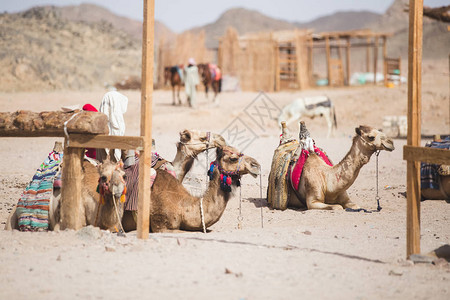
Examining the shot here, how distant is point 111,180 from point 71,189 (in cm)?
50

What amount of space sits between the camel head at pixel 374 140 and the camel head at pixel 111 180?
12.2ft

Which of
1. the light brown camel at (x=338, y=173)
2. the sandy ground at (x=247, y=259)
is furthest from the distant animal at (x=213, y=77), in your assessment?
the light brown camel at (x=338, y=173)

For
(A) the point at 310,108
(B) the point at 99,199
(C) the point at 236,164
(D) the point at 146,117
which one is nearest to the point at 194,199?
(C) the point at 236,164

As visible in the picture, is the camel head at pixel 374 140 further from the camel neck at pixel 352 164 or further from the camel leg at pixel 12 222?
the camel leg at pixel 12 222

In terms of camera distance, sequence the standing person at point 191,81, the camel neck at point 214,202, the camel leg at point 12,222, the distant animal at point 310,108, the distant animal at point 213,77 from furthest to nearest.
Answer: the distant animal at point 213,77 < the standing person at point 191,81 < the distant animal at point 310,108 < the camel neck at point 214,202 < the camel leg at point 12,222

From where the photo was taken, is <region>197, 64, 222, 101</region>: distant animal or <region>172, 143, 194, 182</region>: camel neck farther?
<region>197, 64, 222, 101</region>: distant animal

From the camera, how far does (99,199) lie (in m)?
6.56

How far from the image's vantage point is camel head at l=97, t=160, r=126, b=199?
6195 mm

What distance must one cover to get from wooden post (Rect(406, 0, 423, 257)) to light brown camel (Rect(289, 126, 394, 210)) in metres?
2.92

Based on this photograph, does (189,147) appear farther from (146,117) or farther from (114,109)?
(146,117)

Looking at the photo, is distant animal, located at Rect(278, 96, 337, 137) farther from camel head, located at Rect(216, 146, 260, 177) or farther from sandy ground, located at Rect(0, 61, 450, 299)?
camel head, located at Rect(216, 146, 260, 177)

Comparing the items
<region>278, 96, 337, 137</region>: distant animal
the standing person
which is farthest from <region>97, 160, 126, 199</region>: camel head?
the standing person

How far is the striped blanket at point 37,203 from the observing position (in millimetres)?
6812

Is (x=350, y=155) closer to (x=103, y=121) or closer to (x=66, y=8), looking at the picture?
(x=103, y=121)
